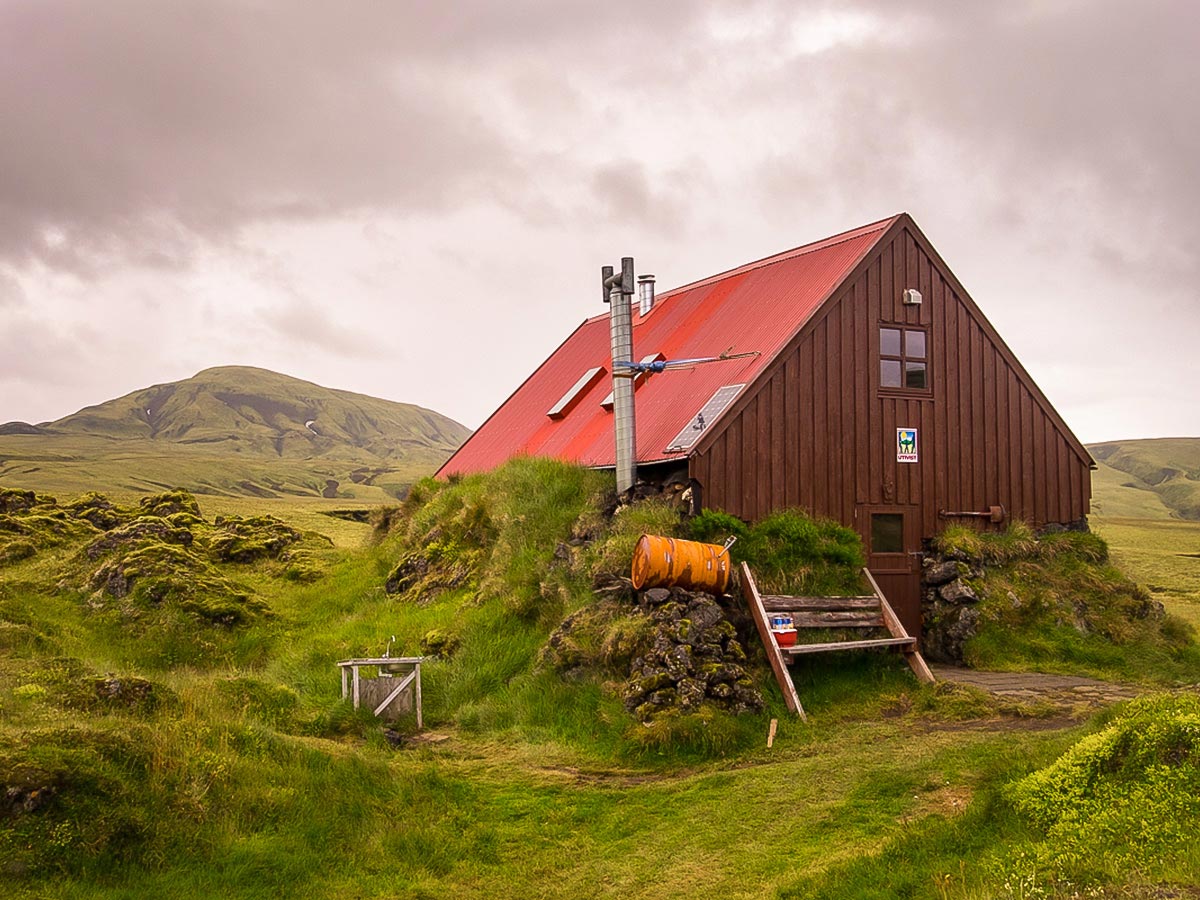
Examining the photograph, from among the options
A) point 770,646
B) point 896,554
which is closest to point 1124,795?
point 770,646

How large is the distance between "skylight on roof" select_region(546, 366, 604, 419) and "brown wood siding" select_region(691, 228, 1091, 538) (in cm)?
904

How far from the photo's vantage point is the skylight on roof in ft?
90.1

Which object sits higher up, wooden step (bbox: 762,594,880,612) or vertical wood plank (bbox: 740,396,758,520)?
vertical wood plank (bbox: 740,396,758,520)

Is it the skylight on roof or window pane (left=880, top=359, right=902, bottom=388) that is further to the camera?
the skylight on roof

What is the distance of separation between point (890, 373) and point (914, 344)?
3.12 feet

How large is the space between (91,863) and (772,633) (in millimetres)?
10068

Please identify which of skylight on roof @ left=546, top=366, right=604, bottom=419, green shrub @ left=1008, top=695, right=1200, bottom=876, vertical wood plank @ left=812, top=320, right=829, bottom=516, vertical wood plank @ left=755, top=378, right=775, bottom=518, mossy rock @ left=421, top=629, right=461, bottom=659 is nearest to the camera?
green shrub @ left=1008, top=695, right=1200, bottom=876

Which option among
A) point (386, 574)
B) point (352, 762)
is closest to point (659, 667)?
point (352, 762)

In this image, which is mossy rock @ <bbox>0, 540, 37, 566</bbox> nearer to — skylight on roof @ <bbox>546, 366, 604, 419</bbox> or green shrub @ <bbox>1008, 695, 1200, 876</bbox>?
skylight on roof @ <bbox>546, 366, 604, 419</bbox>

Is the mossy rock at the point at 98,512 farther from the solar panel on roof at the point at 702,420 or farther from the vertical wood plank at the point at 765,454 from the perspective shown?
the vertical wood plank at the point at 765,454

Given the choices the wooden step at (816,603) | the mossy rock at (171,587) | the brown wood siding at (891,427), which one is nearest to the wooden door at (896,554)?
the brown wood siding at (891,427)

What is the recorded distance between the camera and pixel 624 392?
19.4 metres

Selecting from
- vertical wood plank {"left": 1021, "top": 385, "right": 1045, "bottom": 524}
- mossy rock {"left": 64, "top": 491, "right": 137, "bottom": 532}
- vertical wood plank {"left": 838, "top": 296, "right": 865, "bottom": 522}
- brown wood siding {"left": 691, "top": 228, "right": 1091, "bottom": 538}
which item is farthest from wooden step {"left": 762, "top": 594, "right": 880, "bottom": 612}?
mossy rock {"left": 64, "top": 491, "right": 137, "bottom": 532}

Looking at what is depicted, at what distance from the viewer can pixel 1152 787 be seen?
837 centimetres
